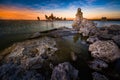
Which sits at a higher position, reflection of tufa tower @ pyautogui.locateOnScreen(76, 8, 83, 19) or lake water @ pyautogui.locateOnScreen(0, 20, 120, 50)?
reflection of tufa tower @ pyautogui.locateOnScreen(76, 8, 83, 19)

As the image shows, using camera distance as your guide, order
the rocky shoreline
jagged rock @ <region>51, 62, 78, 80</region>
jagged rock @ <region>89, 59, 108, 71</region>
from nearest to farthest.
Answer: jagged rock @ <region>51, 62, 78, 80</region>
the rocky shoreline
jagged rock @ <region>89, 59, 108, 71</region>

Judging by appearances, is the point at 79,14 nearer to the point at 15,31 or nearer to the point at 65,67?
the point at 15,31

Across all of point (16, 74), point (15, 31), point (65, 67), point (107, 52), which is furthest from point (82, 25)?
point (16, 74)

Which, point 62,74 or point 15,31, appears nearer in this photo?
point 62,74

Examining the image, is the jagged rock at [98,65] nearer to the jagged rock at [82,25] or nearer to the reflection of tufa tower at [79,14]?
the jagged rock at [82,25]

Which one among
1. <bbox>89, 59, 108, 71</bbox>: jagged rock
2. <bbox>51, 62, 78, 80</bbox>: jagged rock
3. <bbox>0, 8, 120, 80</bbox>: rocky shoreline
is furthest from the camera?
<bbox>89, 59, 108, 71</bbox>: jagged rock

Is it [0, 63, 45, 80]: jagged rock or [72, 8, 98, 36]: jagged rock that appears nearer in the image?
[0, 63, 45, 80]: jagged rock

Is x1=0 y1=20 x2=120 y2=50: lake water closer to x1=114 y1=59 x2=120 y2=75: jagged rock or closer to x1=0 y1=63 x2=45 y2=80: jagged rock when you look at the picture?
x1=0 y1=63 x2=45 y2=80: jagged rock

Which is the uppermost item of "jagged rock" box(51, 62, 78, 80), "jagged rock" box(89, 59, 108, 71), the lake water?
"jagged rock" box(51, 62, 78, 80)

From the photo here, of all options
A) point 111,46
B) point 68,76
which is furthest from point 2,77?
point 111,46

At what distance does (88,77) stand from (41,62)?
5405 mm

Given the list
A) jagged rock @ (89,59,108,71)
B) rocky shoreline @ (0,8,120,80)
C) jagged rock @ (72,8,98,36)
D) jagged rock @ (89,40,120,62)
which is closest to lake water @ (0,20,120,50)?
rocky shoreline @ (0,8,120,80)

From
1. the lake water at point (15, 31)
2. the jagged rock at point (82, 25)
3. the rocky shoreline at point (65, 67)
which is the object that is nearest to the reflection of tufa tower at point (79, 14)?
the jagged rock at point (82, 25)

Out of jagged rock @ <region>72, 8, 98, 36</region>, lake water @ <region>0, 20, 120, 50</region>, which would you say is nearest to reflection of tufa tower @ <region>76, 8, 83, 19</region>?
jagged rock @ <region>72, 8, 98, 36</region>
